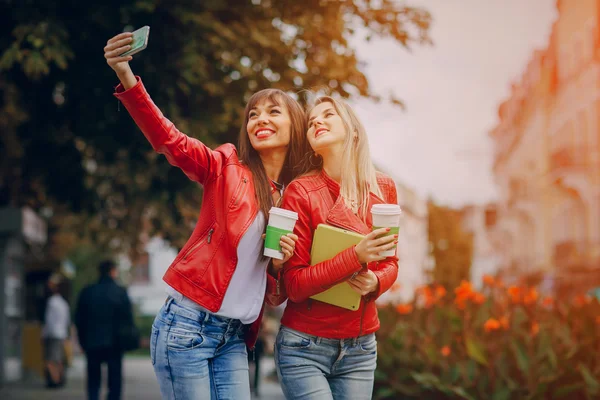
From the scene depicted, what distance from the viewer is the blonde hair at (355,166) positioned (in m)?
3.64

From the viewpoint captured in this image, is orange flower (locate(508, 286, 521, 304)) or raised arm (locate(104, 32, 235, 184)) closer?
raised arm (locate(104, 32, 235, 184))

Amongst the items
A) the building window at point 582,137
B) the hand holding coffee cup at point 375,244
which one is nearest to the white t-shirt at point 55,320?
the hand holding coffee cup at point 375,244

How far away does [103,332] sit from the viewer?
9.66m

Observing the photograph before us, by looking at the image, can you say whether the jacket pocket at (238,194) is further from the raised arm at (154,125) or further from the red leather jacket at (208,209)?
the raised arm at (154,125)

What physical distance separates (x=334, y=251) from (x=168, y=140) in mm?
807

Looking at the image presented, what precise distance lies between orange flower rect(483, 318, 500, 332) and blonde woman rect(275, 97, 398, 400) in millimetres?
4108

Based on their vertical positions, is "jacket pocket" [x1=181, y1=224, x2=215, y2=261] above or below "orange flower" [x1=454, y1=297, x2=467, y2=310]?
above

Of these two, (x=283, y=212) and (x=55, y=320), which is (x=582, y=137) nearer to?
(x=55, y=320)

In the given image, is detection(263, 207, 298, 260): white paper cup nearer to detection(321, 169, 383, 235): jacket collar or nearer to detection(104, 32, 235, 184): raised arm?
detection(321, 169, 383, 235): jacket collar

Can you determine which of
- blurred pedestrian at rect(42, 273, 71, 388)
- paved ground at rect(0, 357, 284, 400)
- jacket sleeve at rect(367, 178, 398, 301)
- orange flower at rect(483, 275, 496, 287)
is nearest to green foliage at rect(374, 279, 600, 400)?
orange flower at rect(483, 275, 496, 287)

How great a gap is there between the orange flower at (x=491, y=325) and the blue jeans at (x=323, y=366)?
4118mm

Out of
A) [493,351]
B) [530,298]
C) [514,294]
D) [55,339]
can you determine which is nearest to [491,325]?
[493,351]

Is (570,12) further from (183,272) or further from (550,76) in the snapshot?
(183,272)

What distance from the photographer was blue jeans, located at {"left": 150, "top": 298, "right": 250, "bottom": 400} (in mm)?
3469
